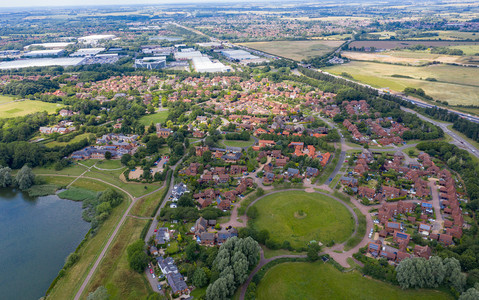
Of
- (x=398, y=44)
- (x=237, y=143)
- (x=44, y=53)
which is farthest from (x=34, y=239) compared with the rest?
(x=398, y=44)

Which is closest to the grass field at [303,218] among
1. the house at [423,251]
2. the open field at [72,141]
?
the house at [423,251]

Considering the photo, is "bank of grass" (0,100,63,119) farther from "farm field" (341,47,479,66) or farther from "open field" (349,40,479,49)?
"open field" (349,40,479,49)

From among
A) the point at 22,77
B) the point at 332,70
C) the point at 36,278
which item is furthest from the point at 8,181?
the point at 332,70

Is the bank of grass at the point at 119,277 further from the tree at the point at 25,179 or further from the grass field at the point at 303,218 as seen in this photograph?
the tree at the point at 25,179

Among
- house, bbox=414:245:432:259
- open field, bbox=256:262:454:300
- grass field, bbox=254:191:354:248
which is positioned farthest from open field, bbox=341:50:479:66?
open field, bbox=256:262:454:300

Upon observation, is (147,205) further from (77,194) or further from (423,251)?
(423,251)
